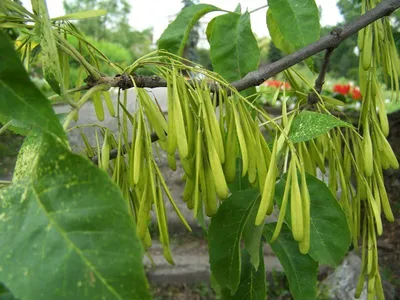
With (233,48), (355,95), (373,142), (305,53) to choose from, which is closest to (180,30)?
(233,48)

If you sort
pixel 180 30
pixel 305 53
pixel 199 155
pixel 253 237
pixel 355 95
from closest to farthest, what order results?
pixel 199 155
pixel 253 237
pixel 305 53
pixel 180 30
pixel 355 95

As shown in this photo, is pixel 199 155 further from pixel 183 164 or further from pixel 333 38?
pixel 333 38

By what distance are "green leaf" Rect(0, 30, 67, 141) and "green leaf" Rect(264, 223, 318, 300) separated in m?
0.34

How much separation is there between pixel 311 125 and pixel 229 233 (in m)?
0.13

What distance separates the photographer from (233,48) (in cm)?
65

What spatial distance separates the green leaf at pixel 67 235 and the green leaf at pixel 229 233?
0.24 metres

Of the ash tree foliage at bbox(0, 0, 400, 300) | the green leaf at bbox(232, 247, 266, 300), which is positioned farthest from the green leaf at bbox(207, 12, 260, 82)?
the green leaf at bbox(232, 247, 266, 300)

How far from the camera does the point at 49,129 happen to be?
0.80 feet

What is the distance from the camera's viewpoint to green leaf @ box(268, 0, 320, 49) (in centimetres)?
61

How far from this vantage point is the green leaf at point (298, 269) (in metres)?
0.52

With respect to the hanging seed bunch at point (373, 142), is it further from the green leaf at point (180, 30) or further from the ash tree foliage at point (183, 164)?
the green leaf at point (180, 30)

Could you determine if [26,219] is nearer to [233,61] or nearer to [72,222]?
[72,222]

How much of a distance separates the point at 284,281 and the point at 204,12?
1692mm

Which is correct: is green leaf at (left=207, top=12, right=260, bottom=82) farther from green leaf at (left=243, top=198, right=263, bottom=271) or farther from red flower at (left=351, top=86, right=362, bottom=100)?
red flower at (left=351, top=86, right=362, bottom=100)
